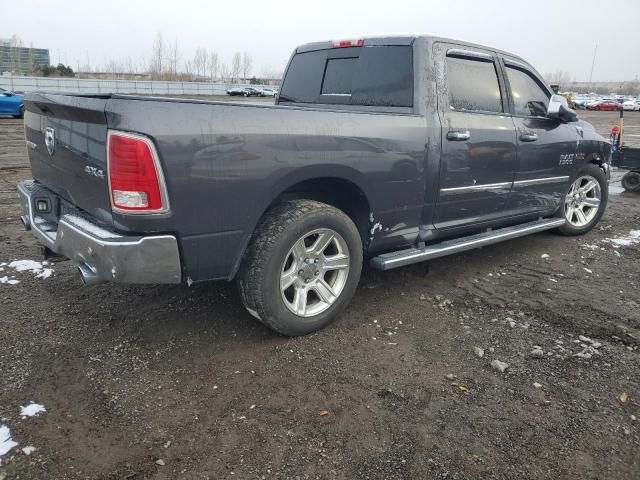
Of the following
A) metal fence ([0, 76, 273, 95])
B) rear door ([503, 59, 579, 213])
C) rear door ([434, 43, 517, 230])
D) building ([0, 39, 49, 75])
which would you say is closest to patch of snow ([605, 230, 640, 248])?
rear door ([503, 59, 579, 213])

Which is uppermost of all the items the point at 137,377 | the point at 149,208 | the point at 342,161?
the point at 342,161

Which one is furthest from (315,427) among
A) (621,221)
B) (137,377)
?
(621,221)

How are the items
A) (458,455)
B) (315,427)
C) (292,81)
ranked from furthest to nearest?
(292,81) < (315,427) < (458,455)

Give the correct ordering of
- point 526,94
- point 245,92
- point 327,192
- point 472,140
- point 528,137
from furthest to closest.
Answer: point 245,92, point 526,94, point 528,137, point 472,140, point 327,192

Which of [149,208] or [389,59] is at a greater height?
[389,59]

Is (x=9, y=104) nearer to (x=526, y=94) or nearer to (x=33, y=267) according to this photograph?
(x=33, y=267)

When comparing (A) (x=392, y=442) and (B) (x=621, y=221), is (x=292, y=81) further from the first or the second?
(B) (x=621, y=221)

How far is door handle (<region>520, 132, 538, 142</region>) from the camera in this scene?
4504 millimetres

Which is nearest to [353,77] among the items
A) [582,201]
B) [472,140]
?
[472,140]

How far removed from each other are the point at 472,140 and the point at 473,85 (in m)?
0.53

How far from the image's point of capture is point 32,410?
2545 millimetres

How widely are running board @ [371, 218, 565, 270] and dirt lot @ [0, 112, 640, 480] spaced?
0.38m

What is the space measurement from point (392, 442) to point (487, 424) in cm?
52

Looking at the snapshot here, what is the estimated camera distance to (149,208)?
2.58m
